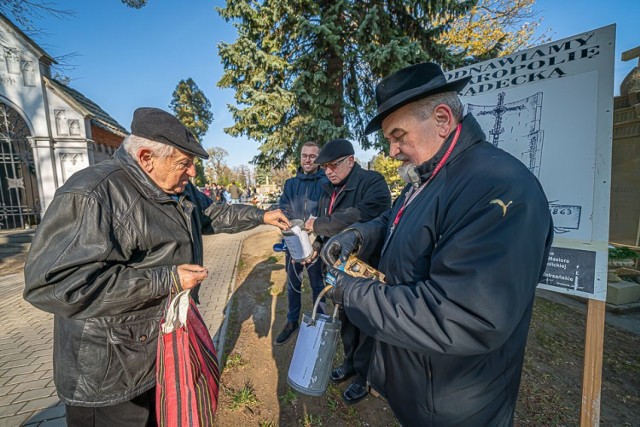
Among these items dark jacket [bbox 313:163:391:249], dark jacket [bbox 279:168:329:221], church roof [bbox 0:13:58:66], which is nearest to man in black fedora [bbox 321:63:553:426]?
dark jacket [bbox 313:163:391:249]

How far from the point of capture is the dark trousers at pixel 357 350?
260 cm

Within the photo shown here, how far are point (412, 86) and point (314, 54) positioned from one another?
284 inches

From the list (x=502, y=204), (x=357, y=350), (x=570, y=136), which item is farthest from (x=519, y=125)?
(x=357, y=350)

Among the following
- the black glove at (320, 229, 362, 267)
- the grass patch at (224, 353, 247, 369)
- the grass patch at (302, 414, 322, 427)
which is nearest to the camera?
the black glove at (320, 229, 362, 267)

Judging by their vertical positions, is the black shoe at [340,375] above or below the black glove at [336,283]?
below

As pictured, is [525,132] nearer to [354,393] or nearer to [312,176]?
[312,176]

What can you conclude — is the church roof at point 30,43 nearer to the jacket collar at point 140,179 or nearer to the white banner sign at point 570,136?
the jacket collar at point 140,179

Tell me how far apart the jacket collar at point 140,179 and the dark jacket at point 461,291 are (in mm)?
1104

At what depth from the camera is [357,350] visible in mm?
2660

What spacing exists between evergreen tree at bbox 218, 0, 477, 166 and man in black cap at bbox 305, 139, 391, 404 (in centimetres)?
485

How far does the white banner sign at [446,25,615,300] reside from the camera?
1871mm

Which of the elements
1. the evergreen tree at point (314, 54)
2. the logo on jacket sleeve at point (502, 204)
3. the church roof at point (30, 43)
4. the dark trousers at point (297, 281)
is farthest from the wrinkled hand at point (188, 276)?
the church roof at point (30, 43)

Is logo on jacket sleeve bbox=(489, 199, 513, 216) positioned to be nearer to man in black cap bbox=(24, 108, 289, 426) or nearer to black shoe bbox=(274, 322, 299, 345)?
man in black cap bbox=(24, 108, 289, 426)

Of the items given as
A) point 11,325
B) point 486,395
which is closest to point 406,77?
point 486,395
